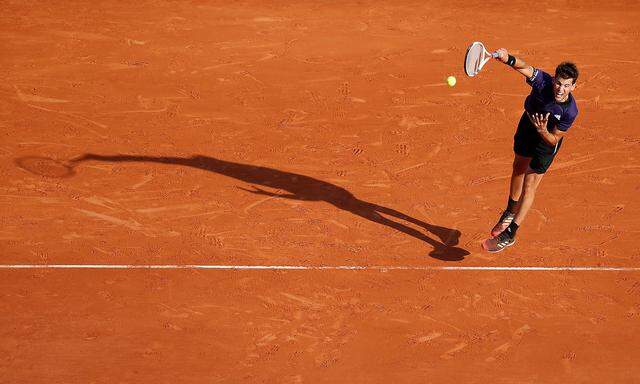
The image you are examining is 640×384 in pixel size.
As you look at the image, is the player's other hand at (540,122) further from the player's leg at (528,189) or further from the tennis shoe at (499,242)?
the tennis shoe at (499,242)

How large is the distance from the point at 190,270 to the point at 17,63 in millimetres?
5630

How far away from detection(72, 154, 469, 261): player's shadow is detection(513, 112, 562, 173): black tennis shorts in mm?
1310

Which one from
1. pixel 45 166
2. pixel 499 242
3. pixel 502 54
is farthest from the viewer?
pixel 45 166

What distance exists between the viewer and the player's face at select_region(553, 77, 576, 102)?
839 centimetres

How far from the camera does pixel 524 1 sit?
1524cm

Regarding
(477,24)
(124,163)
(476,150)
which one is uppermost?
(477,24)

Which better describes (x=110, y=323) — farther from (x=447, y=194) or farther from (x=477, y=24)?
(x=477, y=24)

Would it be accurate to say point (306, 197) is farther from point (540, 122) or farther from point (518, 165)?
point (540, 122)

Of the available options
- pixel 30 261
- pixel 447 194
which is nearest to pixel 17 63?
pixel 30 261

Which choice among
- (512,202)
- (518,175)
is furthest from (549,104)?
(512,202)

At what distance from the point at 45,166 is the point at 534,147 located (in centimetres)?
604

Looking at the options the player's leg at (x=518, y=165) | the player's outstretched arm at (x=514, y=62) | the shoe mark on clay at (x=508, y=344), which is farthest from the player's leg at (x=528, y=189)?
the shoe mark on clay at (x=508, y=344)

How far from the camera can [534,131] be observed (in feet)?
29.3

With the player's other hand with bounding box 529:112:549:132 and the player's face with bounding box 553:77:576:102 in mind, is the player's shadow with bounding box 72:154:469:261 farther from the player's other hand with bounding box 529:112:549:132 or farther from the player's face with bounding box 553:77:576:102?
the player's face with bounding box 553:77:576:102
